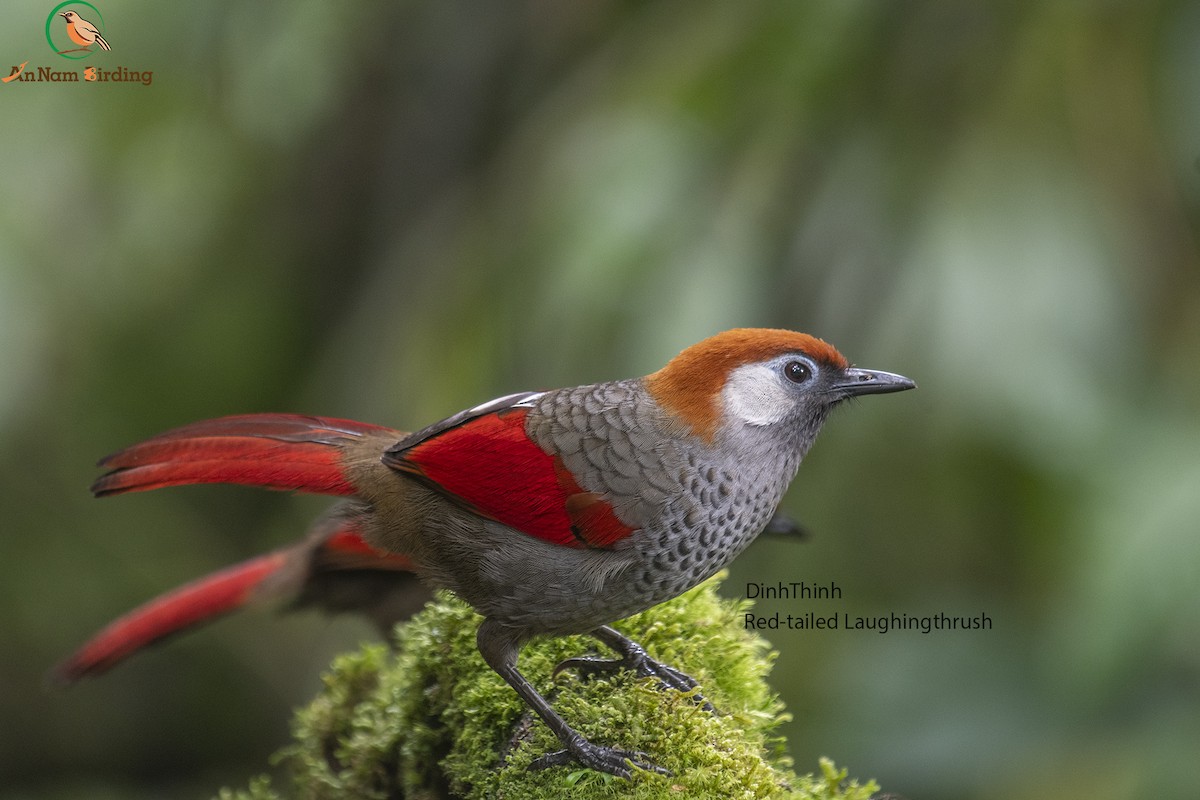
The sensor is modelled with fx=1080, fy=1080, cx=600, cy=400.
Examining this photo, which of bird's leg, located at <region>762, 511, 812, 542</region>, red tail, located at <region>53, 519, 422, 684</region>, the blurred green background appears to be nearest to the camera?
bird's leg, located at <region>762, 511, 812, 542</region>

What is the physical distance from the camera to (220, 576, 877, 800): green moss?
7.24 ft

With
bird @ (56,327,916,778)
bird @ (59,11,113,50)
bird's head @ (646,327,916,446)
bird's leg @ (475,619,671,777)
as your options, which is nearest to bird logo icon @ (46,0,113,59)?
bird @ (59,11,113,50)

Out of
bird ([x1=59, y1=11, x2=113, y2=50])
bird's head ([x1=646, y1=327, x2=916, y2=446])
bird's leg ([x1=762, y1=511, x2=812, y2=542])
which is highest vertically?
bird ([x1=59, y1=11, x2=113, y2=50])

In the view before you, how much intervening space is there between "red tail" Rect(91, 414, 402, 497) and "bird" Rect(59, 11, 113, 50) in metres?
2.43

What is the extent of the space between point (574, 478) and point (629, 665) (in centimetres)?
51

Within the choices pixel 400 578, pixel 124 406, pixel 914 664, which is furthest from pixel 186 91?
pixel 914 664

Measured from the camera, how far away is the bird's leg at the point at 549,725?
2.22 m

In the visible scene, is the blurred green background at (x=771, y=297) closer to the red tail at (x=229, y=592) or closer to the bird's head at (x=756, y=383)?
the red tail at (x=229, y=592)

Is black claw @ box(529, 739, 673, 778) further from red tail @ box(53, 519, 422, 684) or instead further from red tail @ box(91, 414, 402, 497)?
red tail @ box(53, 519, 422, 684)

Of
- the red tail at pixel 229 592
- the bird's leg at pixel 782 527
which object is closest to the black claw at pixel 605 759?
the bird's leg at pixel 782 527

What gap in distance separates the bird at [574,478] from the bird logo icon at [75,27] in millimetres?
2421

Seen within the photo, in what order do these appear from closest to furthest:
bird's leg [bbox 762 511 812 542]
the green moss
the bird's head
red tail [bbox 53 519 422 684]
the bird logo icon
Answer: the green moss < the bird's head < bird's leg [bbox 762 511 812 542] < red tail [bbox 53 519 422 684] < the bird logo icon

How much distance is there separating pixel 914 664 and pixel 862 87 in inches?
88.7

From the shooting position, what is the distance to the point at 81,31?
4.20 metres
